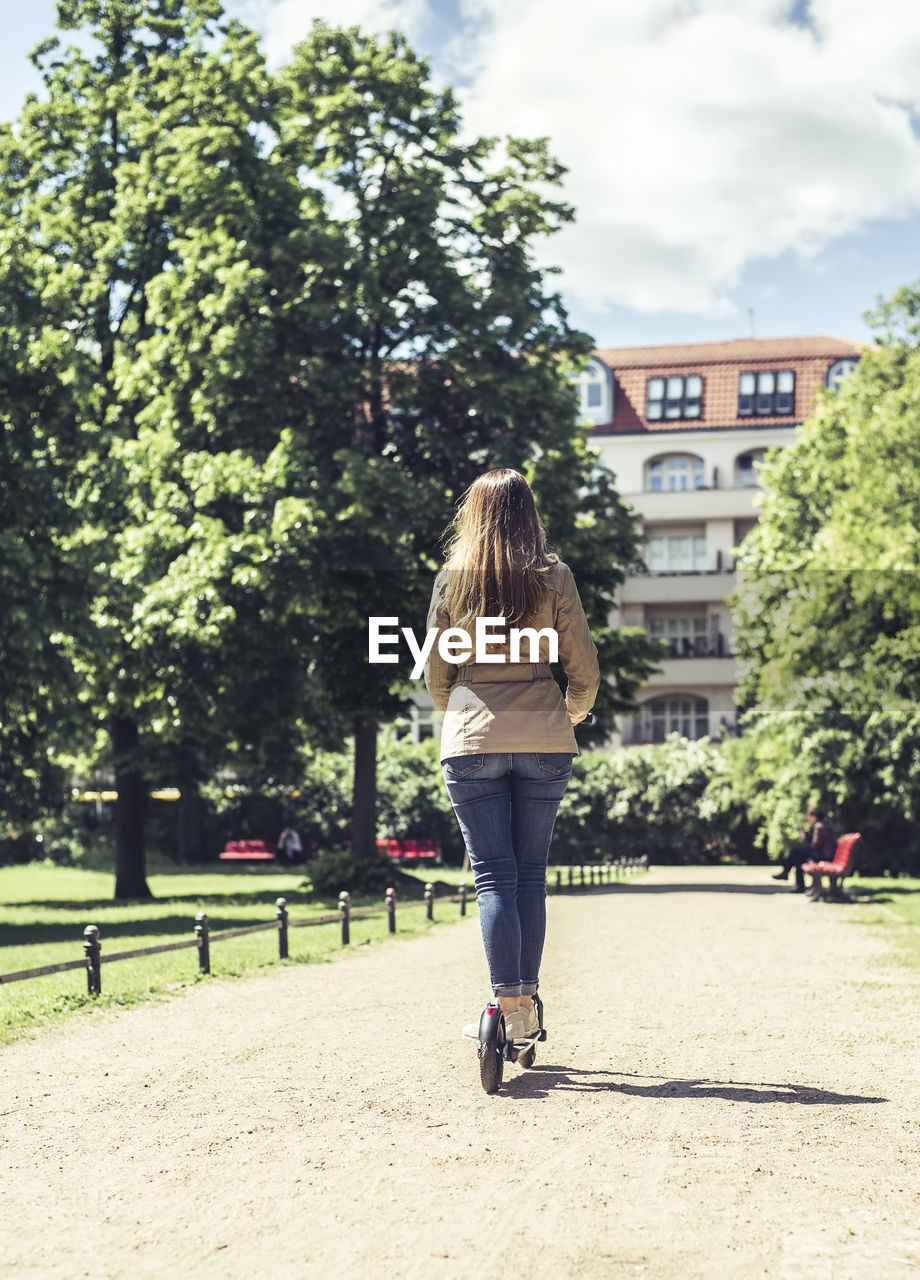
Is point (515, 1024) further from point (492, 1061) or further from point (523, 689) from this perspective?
point (523, 689)

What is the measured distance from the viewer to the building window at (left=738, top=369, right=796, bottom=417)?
70562 mm

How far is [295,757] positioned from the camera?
36.0 metres

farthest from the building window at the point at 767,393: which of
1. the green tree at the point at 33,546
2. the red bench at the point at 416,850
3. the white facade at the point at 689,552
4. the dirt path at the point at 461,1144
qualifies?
the dirt path at the point at 461,1144

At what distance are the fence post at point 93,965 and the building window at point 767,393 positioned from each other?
63075mm

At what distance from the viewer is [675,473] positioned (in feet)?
231

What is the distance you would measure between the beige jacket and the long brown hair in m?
0.06

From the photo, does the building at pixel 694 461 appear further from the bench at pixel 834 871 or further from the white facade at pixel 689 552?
the bench at pixel 834 871

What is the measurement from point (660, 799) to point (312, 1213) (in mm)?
46134

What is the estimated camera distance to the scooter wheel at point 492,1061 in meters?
5.54

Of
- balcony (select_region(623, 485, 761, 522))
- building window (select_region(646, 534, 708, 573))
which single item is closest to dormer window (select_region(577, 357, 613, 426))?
balcony (select_region(623, 485, 761, 522))

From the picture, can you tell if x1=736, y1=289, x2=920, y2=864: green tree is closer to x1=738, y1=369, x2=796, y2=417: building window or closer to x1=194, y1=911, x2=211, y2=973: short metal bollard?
x1=194, y1=911, x2=211, y2=973: short metal bollard

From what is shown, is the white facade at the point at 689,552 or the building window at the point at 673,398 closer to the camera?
the white facade at the point at 689,552

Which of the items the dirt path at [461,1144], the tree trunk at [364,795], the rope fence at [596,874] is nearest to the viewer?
the dirt path at [461,1144]

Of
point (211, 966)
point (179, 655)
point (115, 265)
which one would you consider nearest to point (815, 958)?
point (211, 966)
